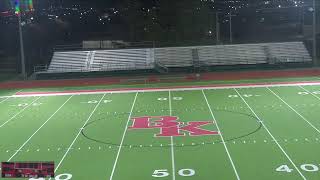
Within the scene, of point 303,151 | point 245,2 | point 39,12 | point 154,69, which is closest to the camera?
point 303,151

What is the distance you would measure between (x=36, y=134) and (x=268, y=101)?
8306mm

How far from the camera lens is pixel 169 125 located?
14.5 metres

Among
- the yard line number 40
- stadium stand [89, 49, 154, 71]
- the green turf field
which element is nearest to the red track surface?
stadium stand [89, 49, 154, 71]

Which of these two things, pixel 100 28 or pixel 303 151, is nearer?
pixel 303 151

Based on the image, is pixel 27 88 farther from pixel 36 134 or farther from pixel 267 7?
pixel 267 7

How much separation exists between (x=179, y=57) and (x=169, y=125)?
1660 centimetres

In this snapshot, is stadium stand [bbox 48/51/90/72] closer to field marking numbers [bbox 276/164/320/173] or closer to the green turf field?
the green turf field

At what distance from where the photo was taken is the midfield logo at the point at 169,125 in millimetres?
13484

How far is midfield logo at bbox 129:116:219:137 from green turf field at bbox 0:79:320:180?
3 cm

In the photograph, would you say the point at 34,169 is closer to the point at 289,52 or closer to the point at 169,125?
the point at 169,125

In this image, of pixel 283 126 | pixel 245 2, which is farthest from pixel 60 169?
pixel 245 2

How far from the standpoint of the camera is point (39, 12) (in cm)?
3562

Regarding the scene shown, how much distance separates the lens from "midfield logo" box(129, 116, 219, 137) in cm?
1348

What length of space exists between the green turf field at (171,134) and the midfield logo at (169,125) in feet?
0.09
